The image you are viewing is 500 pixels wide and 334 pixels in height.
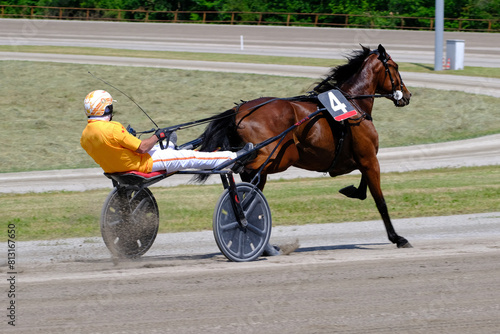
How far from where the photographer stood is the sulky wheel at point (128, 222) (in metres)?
6.50

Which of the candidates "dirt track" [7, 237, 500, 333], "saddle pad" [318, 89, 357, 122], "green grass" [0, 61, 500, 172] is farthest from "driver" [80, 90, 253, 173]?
"green grass" [0, 61, 500, 172]

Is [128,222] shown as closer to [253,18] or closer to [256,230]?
[256,230]

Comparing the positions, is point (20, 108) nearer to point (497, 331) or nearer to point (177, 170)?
point (177, 170)

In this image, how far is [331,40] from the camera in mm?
35125

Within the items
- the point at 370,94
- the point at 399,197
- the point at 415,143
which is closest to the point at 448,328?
the point at 370,94

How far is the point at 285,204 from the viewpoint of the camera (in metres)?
10.4

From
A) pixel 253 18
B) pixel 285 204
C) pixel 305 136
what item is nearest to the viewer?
pixel 305 136

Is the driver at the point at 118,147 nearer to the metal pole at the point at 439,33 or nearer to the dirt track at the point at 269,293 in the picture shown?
the dirt track at the point at 269,293

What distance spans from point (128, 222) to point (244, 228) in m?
1.14

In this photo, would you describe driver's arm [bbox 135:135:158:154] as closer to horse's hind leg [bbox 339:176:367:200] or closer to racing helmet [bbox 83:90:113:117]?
racing helmet [bbox 83:90:113:117]

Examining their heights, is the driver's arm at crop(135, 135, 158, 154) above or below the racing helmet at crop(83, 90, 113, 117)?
below

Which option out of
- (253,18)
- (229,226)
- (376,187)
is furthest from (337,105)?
(253,18)

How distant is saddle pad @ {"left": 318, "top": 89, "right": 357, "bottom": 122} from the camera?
7148 millimetres

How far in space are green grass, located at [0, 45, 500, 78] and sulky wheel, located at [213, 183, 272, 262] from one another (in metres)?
20.2
